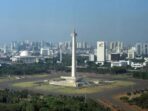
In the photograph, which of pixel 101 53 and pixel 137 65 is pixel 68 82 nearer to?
pixel 137 65

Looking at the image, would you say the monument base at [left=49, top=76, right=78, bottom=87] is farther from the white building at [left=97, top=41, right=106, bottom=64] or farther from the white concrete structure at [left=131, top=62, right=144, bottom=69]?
the white building at [left=97, top=41, right=106, bottom=64]

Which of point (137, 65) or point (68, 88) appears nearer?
point (68, 88)

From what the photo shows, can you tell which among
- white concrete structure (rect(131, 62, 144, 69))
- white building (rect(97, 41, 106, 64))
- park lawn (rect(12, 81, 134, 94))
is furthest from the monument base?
white building (rect(97, 41, 106, 64))

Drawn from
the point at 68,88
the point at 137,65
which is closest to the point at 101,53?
the point at 137,65

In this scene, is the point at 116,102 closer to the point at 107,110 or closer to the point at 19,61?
the point at 107,110

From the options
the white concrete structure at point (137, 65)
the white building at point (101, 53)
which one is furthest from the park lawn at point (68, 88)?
the white building at point (101, 53)

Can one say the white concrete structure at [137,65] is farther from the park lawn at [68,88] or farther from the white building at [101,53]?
the park lawn at [68,88]

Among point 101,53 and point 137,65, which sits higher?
point 101,53

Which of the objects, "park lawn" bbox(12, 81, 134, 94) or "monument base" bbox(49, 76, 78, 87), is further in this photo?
"monument base" bbox(49, 76, 78, 87)

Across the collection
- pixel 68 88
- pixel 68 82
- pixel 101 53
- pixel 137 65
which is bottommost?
pixel 68 88

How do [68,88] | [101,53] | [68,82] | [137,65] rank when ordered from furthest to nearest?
→ 1. [101,53]
2. [137,65]
3. [68,82]
4. [68,88]

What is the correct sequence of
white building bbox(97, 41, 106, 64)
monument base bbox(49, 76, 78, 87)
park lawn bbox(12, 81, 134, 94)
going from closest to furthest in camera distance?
1. park lawn bbox(12, 81, 134, 94)
2. monument base bbox(49, 76, 78, 87)
3. white building bbox(97, 41, 106, 64)

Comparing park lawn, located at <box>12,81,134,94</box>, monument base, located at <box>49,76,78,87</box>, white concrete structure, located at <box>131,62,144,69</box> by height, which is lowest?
park lawn, located at <box>12,81,134,94</box>
